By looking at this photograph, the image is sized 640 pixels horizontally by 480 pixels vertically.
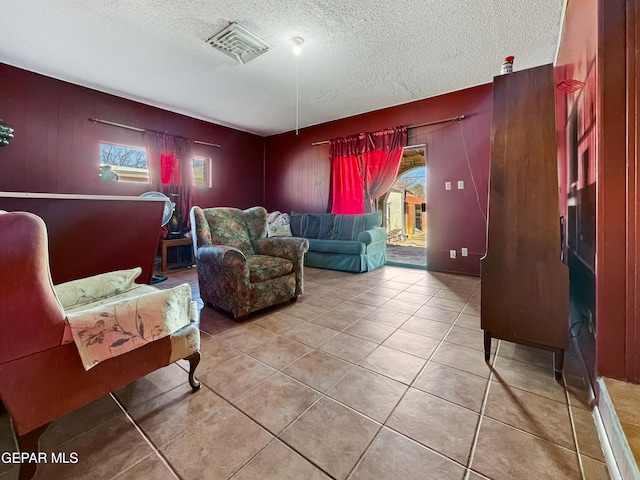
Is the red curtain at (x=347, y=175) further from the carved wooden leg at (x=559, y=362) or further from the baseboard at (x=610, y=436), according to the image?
the baseboard at (x=610, y=436)

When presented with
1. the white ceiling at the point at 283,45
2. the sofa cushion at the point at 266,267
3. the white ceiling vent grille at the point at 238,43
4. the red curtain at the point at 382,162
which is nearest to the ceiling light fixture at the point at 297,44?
the white ceiling at the point at 283,45

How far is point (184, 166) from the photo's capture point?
4570 millimetres

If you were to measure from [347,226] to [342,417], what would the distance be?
3.42 meters

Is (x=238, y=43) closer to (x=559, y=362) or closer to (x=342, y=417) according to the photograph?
(x=342, y=417)

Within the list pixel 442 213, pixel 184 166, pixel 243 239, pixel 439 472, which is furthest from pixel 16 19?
pixel 442 213

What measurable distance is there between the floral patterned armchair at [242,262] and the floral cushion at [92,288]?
0.70m

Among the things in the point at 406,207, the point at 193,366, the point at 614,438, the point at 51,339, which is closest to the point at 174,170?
the point at 193,366

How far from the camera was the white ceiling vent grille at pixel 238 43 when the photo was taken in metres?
2.46

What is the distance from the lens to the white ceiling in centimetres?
220

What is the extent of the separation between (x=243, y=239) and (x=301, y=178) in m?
2.99

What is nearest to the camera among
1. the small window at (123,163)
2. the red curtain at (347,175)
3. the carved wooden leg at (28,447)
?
the carved wooden leg at (28,447)

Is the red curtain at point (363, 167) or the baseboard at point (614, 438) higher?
the red curtain at point (363, 167)

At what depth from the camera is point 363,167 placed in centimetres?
456

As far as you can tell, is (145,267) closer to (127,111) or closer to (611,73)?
(611,73)
